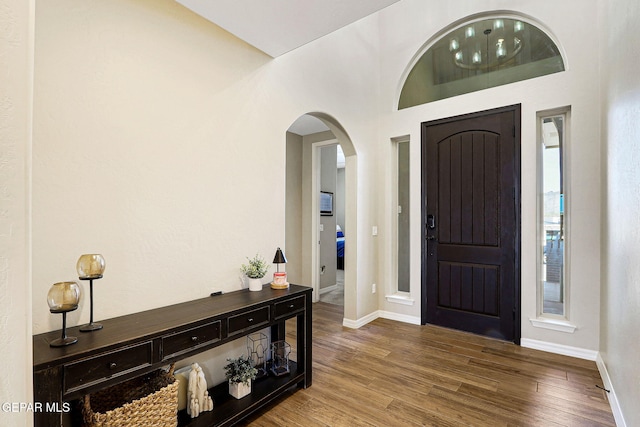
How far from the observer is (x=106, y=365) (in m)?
1.33

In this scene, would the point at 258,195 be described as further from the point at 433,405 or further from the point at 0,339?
the point at 433,405

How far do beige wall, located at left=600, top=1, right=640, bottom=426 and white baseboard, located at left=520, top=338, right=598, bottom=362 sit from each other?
240 mm

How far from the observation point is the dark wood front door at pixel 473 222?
3160 millimetres

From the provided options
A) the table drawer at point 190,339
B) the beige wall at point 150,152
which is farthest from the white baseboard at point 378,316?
the table drawer at point 190,339

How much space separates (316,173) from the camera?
→ 4.75 m

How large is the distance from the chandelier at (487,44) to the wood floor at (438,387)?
115 inches

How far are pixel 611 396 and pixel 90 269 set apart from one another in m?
3.23

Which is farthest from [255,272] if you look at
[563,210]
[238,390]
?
[563,210]

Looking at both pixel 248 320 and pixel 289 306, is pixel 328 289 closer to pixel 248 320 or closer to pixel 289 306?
pixel 289 306

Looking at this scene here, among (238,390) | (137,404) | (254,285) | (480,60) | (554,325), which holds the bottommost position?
(238,390)

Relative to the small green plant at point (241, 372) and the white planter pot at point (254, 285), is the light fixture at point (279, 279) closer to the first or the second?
the white planter pot at point (254, 285)

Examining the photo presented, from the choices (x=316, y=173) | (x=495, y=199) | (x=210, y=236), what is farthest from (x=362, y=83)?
(x=210, y=236)

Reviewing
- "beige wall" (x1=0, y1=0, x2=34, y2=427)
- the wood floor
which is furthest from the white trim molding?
"beige wall" (x1=0, y1=0, x2=34, y2=427)

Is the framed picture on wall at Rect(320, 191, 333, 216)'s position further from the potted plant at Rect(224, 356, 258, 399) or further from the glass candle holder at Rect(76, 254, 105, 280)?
the glass candle holder at Rect(76, 254, 105, 280)
